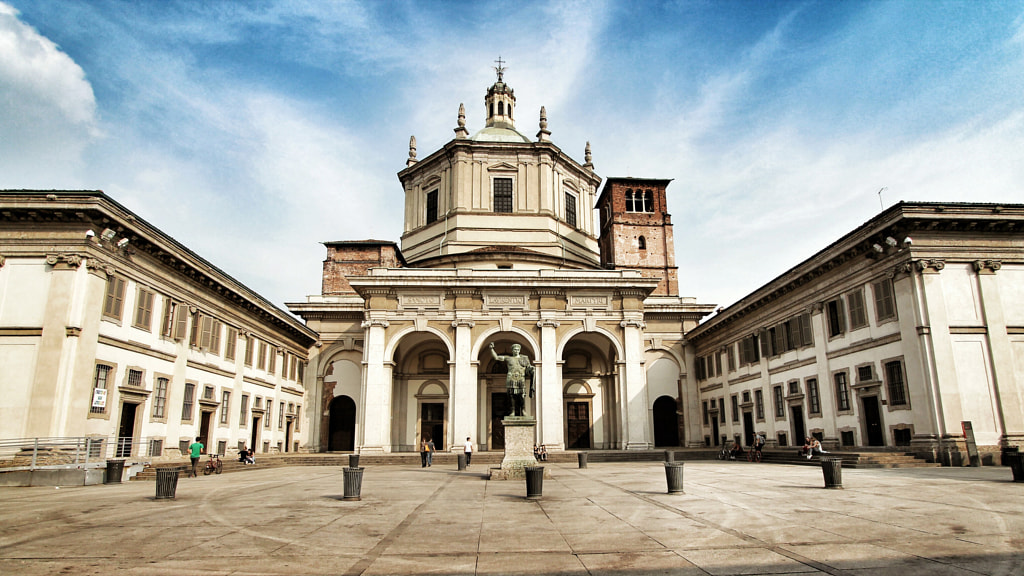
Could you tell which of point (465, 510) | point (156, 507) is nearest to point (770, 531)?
point (465, 510)

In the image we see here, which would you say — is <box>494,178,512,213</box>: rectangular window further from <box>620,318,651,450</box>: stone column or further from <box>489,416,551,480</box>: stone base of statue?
<box>489,416,551,480</box>: stone base of statue

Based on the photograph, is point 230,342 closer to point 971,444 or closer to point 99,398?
point 99,398

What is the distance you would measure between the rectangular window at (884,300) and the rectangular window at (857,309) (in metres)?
0.74

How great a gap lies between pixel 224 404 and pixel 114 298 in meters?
9.77

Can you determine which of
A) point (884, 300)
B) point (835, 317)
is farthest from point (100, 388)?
point (835, 317)

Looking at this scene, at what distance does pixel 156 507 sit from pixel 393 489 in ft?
18.5

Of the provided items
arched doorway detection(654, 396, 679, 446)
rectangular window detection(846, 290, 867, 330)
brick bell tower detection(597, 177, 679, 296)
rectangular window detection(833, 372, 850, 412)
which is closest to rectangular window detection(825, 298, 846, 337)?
rectangular window detection(846, 290, 867, 330)

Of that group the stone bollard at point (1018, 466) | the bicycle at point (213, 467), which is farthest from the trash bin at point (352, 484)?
the stone bollard at point (1018, 466)

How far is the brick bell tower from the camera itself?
45594 millimetres

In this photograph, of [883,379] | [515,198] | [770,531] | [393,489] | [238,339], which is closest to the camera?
[770,531]

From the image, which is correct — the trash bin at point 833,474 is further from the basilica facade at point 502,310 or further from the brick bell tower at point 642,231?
the brick bell tower at point 642,231

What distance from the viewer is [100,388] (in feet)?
67.9

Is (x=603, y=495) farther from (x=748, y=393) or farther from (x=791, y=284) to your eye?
(x=748, y=393)

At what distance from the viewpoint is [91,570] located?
6734 millimetres
